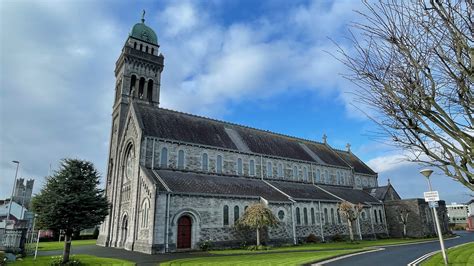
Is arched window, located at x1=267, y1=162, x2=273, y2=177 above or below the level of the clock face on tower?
below

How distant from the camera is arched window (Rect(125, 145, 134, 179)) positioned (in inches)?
1304

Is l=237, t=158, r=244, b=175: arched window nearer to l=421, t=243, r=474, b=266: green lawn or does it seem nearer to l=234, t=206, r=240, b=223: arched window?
l=234, t=206, r=240, b=223: arched window

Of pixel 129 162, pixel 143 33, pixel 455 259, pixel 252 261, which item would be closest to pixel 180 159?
pixel 129 162

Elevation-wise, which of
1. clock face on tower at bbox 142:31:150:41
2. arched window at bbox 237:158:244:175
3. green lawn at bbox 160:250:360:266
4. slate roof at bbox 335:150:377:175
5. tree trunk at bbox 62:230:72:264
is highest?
clock face on tower at bbox 142:31:150:41

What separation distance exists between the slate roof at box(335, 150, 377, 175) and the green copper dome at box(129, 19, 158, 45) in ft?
129

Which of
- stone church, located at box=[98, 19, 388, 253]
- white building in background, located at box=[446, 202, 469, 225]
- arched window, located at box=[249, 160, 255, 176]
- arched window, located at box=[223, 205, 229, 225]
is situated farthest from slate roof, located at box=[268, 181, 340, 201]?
white building in background, located at box=[446, 202, 469, 225]

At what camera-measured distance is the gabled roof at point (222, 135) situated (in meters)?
33.3

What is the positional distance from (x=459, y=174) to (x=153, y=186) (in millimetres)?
22837

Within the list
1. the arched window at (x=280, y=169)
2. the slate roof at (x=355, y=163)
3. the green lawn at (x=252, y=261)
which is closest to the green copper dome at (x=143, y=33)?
the arched window at (x=280, y=169)

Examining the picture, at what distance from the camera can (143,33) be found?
46.5 m

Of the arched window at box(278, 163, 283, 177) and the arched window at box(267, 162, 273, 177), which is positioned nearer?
the arched window at box(267, 162, 273, 177)

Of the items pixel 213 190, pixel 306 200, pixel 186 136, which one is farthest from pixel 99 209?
pixel 306 200

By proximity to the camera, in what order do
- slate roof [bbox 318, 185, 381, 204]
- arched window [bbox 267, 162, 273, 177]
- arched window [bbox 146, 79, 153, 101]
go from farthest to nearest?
arched window [bbox 146, 79, 153, 101], slate roof [bbox 318, 185, 381, 204], arched window [bbox 267, 162, 273, 177]

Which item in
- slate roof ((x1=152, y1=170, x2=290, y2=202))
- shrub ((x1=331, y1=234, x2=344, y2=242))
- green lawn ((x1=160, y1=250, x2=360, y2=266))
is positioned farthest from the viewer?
shrub ((x1=331, y1=234, x2=344, y2=242))
